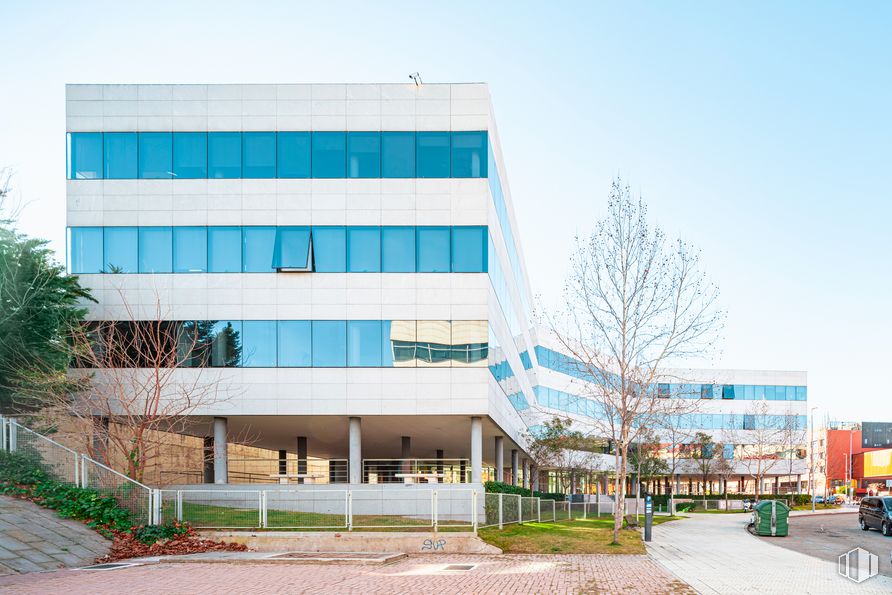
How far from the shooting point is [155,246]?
1281 inches

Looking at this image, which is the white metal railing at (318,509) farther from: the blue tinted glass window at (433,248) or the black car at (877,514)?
the black car at (877,514)

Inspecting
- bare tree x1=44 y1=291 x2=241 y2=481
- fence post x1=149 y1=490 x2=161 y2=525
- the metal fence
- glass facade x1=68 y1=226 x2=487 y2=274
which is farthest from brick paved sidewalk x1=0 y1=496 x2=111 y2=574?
glass facade x1=68 y1=226 x2=487 y2=274

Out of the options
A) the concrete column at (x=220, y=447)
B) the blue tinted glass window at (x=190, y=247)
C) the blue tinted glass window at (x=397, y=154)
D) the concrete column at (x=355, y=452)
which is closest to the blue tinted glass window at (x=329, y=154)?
the blue tinted glass window at (x=397, y=154)

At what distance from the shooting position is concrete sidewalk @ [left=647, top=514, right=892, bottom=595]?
17.2 metres

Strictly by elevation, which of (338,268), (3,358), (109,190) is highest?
(109,190)

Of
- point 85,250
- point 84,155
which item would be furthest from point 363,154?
point 85,250

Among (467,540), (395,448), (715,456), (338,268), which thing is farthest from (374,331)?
(715,456)

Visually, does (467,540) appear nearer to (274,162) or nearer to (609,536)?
(609,536)

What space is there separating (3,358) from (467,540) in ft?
56.5

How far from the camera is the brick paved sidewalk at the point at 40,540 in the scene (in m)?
17.2

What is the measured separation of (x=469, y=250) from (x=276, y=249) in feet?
24.2

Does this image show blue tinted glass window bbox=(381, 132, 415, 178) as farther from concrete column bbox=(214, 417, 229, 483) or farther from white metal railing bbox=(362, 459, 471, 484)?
concrete column bbox=(214, 417, 229, 483)

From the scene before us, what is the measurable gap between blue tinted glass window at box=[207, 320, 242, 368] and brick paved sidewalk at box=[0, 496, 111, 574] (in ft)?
36.6

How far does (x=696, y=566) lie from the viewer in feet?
71.2
